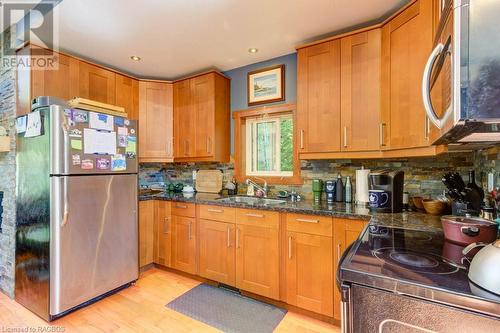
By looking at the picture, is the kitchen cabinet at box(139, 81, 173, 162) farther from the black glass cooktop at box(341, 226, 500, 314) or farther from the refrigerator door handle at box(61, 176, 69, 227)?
the black glass cooktop at box(341, 226, 500, 314)

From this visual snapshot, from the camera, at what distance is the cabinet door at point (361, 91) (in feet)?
6.26

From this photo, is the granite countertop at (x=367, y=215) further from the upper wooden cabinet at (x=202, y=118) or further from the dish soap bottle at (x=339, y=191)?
the upper wooden cabinet at (x=202, y=118)

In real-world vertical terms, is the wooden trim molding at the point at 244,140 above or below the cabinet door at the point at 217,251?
above

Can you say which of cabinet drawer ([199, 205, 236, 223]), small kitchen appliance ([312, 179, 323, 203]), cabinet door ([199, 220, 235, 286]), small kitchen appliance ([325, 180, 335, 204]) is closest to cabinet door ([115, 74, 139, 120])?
cabinet drawer ([199, 205, 236, 223])

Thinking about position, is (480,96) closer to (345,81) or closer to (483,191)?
(483,191)

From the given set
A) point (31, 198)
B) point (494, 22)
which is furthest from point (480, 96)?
point (31, 198)

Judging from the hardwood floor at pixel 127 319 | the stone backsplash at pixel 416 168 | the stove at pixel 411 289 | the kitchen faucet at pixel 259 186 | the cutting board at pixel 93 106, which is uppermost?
the cutting board at pixel 93 106

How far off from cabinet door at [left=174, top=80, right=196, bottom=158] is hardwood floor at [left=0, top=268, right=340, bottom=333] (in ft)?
5.24

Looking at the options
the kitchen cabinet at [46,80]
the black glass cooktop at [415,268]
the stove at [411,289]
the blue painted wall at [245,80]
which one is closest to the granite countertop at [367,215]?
the black glass cooktop at [415,268]

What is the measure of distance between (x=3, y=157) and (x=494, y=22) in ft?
11.2

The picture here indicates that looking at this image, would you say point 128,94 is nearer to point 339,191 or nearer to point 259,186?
point 259,186

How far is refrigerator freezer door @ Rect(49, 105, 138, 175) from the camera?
1874mm

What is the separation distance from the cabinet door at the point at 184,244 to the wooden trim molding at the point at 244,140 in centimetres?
79

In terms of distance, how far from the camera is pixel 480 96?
57cm
